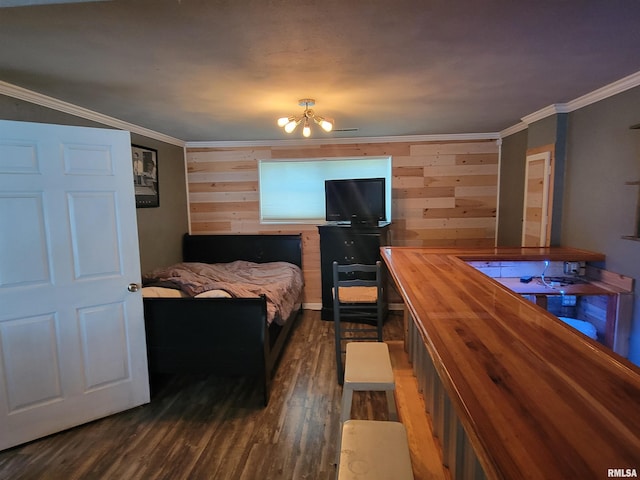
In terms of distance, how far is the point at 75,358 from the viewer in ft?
7.74

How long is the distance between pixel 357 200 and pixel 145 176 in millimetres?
2483

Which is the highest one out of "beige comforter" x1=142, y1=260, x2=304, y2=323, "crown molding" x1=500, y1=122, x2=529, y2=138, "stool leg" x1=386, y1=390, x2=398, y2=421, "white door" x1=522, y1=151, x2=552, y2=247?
"crown molding" x1=500, y1=122, x2=529, y2=138

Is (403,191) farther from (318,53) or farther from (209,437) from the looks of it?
(209,437)

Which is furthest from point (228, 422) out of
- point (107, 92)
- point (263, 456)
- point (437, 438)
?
point (107, 92)

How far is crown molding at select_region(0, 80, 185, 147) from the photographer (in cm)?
232

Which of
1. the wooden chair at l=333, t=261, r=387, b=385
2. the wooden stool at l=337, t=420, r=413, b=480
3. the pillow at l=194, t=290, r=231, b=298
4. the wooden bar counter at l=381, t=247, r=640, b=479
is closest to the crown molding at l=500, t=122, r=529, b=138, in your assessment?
the wooden chair at l=333, t=261, r=387, b=385

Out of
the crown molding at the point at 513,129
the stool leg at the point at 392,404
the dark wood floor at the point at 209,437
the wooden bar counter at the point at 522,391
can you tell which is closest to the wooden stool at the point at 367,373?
the stool leg at the point at 392,404

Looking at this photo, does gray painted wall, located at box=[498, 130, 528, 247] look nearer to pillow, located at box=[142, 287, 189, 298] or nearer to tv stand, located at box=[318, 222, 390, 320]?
tv stand, located at box=[318, 222, 390, 320]

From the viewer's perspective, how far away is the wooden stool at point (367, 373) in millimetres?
1758

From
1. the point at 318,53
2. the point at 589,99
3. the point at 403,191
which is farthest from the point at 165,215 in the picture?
the point at 589,99

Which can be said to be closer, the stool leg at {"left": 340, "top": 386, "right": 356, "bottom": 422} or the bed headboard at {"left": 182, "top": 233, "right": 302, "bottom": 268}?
the stool leg at {"left": 340, "top": 386, "right": 356, "bottom": 422}

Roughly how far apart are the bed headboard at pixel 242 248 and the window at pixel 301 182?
0.31m

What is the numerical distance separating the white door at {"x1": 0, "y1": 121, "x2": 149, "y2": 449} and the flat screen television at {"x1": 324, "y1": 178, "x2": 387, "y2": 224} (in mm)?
2490

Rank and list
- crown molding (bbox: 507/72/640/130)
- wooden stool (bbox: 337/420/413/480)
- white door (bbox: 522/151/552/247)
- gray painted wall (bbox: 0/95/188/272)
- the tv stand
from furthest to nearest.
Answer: the tv stand < gray painted wall (bbox: 0/95/188/272) < white door (bbox: 522/151/552/247) < crown molding (bbox: 507/72/640/130) < wooden stool (bbox: 337/420/413/480)
